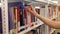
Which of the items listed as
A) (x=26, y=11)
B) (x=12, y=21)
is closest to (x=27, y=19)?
(x=26, y=11)

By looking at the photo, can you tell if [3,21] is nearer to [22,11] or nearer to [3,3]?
[3,3]

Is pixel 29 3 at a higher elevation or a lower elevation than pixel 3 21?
higher

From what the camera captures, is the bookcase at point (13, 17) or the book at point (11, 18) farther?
the book at point (11, 18)

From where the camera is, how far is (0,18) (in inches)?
38.6

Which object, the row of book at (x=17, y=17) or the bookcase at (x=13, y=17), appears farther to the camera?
the row of book at (x=17, y=17)

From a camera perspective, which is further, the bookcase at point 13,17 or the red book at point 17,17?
the red book at point 17,17

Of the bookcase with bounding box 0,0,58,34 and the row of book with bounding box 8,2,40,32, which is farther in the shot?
the row of book with bounding box 8,2,40,32

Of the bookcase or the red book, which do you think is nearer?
the bookcase

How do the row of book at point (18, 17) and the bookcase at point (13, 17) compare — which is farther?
the row of book at point (18, 17)

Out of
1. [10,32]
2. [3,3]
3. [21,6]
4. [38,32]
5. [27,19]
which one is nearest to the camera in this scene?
[3,3]

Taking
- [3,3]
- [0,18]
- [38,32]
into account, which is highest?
[3,3]

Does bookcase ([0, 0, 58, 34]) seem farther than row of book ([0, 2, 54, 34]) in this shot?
No

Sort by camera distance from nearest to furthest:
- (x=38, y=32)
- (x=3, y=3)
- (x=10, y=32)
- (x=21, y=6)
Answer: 1. (x=3, y=3)
2. (x=10, y=32)
3. (x=21, y=6)
4. (x=38, y=32)

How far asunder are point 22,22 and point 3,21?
0.36 meters
